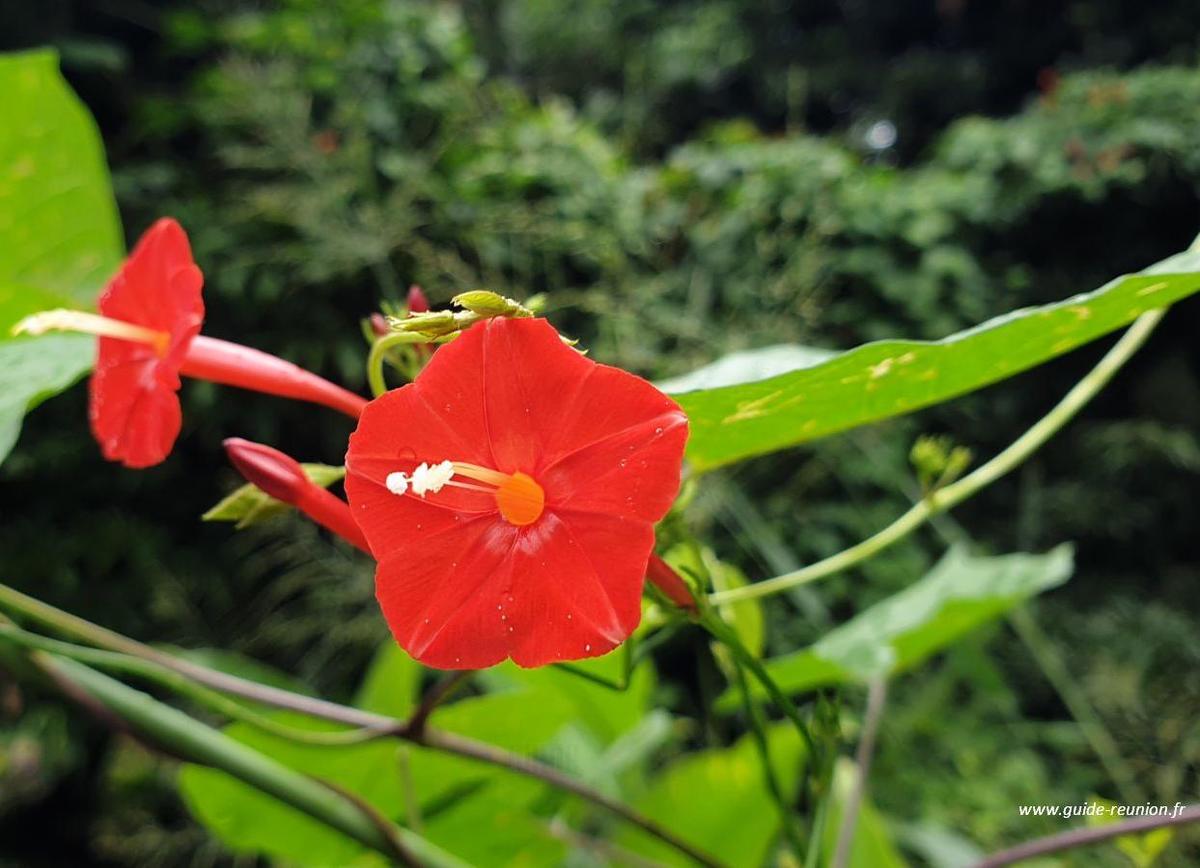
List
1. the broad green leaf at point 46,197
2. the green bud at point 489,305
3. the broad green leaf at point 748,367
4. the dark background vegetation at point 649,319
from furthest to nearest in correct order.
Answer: the dark background vegetation at point 649,319 < the broad green leaf at point 46,197 < the broad green leaf at point 748,367 < the green bud at point 489,305

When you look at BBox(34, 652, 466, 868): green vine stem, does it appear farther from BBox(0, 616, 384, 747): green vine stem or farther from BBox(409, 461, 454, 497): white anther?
BBox(409, 461, 454, 497): white anther

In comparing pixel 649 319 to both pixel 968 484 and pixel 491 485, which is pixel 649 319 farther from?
pixel 491 485

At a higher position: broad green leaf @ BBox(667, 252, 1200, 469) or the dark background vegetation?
broad green leaf @ BBox(667, 252, 1200, 469)

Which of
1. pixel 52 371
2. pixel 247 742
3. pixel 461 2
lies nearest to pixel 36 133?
pixel 52 371

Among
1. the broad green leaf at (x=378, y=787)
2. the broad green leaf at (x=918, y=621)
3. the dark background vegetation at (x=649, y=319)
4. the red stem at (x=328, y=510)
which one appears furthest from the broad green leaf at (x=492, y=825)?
the dark background vegetation at (x=649, y=319)

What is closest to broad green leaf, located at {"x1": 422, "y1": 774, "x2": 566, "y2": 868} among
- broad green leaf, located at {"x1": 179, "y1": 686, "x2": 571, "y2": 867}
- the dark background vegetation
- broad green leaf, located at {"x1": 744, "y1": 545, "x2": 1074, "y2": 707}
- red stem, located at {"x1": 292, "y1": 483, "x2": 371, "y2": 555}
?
broad green leaf, located at {"x1": 179, "y1": 686, "x2": 571, "y2": 867}

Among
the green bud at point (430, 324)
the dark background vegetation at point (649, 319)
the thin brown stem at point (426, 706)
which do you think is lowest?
the dark background vegetation at point (649, 319)

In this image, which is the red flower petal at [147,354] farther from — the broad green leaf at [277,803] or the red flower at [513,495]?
the broad green leaf at [277,803]

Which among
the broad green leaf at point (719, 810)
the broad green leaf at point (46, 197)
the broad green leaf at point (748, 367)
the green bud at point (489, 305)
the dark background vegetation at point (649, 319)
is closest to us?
the green bud at point (489, 305)
